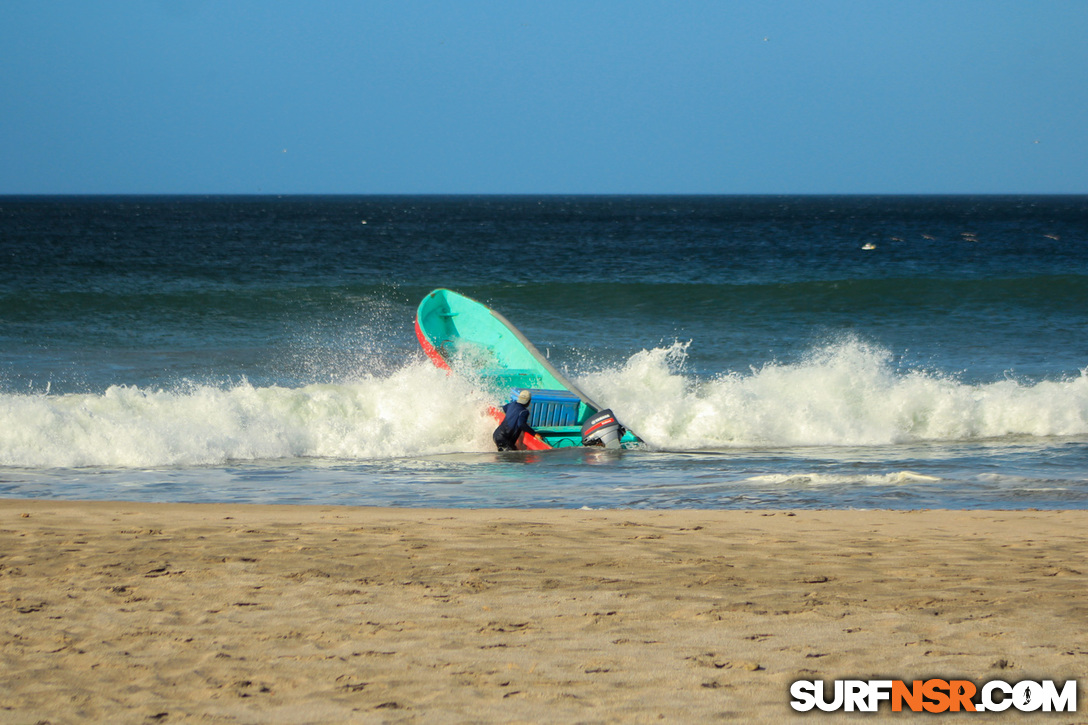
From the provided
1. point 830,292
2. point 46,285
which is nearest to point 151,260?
point 46,285

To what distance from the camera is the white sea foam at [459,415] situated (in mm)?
9594

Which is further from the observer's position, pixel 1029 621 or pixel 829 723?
pixel 1029 621

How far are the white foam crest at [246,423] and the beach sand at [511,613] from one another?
9.14 feet

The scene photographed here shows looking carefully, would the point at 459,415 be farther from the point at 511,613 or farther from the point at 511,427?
the point at 511,613

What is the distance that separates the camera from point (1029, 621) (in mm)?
4355

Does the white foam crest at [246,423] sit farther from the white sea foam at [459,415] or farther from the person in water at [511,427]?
the person in water at [511,427]

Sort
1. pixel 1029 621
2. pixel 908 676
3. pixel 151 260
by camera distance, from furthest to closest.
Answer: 1. pixel 151 260
2. pixel 1029 621
3. pixel 908 676

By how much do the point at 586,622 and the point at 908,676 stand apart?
1384 millimetres

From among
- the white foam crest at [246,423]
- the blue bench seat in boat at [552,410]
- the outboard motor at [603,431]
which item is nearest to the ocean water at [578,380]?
the white foam crest at [246,423]

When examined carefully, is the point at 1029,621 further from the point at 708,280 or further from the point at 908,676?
the point at 708,280

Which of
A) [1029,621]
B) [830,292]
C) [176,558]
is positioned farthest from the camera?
[830,292]

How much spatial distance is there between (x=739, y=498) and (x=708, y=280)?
60.4 ft

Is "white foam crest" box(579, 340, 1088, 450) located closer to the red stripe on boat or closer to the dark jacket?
the dark jacket

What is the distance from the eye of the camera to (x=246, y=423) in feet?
33.8
